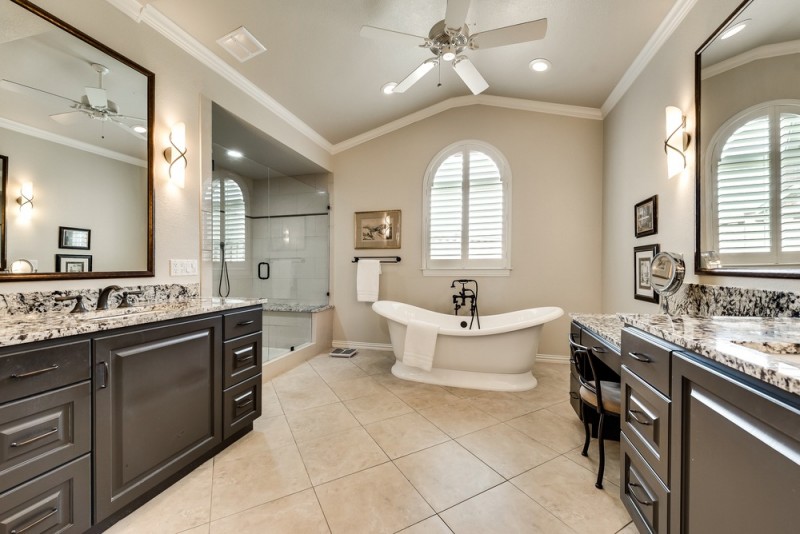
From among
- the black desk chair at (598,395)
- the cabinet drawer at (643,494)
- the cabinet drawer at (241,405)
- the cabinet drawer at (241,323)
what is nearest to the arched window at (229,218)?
the cabinet drawer at (241,323)

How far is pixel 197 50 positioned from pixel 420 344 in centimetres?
290

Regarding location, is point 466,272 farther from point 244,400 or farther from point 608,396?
point 244,400

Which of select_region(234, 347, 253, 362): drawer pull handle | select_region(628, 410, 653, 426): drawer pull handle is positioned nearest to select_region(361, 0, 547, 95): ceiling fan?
select_region(628, 410, 653, 426): drawer pull handle

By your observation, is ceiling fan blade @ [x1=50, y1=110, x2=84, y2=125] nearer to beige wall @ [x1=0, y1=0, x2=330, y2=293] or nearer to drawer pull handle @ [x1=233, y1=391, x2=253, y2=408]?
beige wall @ [x1=0, y1=0, x2=330, y2=293]

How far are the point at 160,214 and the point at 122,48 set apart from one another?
0.96 metres

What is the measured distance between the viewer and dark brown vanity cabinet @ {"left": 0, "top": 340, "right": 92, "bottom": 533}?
3.35 feet

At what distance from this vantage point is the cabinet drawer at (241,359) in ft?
6.19

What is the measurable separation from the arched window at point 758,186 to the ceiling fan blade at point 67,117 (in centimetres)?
317

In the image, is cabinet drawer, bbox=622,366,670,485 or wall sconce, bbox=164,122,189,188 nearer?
cabinet drawer, bbox=622,366,670,485

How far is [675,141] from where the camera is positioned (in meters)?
1.98

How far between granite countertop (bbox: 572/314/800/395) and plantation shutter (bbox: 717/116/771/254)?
377 mm

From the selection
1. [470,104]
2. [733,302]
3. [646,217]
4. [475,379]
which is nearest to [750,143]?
[733,302]

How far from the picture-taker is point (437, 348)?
297cm

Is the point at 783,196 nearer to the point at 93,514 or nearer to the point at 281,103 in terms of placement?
the point at 93,514
